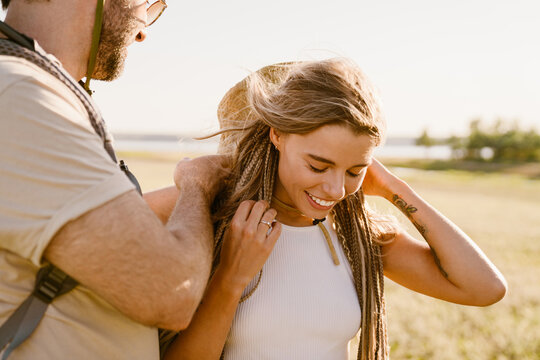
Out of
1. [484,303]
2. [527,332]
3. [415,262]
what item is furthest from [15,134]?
[527,332]

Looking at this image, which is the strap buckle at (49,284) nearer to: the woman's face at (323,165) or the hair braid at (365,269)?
the woman's face at (323,165)

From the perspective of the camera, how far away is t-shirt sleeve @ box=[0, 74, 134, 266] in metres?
1.55

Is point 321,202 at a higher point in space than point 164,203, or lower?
higher

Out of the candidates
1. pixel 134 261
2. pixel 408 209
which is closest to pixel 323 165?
pixel 408 209

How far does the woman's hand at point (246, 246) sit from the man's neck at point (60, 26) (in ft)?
3.62

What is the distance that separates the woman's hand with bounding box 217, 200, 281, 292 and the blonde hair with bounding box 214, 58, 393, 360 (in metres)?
0.22

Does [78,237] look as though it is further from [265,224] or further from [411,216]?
[411,216]

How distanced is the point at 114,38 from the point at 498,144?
86262mm

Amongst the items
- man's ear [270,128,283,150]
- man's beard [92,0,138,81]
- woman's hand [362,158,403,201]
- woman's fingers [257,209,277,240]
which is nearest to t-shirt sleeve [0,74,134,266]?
man's beard [92,0,138,81]

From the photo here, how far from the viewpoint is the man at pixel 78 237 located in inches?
61.2

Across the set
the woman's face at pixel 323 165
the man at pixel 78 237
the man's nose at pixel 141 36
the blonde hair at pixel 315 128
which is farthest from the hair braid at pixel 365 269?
the man's nose at pixel 141 36

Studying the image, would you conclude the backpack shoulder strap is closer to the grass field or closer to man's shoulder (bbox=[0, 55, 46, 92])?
man's shoulder (bbox=[0, 55, 46, 92])

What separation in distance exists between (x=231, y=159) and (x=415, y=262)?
136cm

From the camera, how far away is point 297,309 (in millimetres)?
2730
